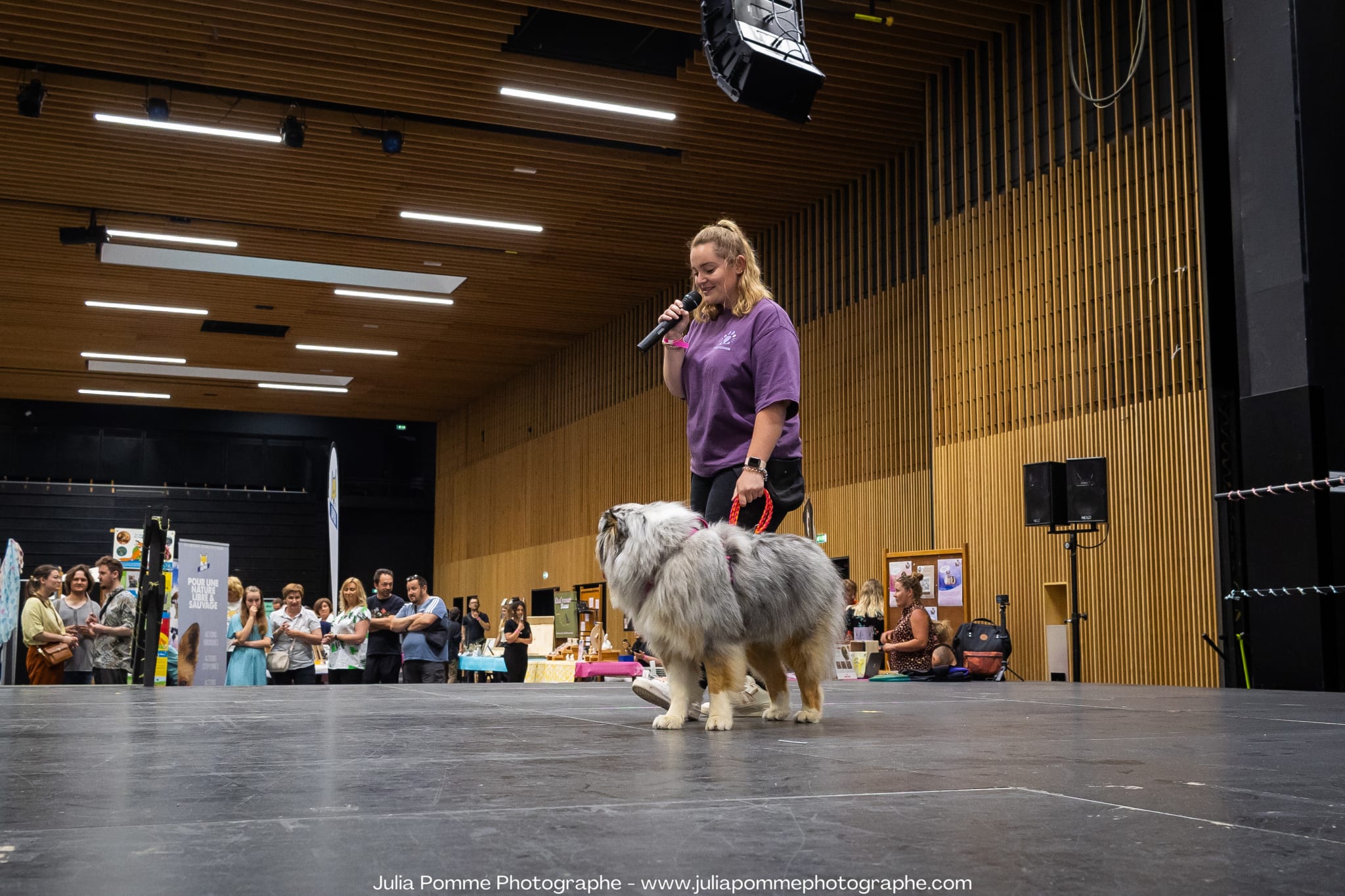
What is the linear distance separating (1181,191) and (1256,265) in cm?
131

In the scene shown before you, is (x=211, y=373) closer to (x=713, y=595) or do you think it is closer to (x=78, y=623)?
(x=78, y=623)

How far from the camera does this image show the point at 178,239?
578 inches

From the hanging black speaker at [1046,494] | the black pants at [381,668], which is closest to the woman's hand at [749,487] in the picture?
the hanging black speaker at [1046,494]

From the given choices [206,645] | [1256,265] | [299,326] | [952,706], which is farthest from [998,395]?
[299,326]

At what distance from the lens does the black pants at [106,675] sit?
9.15m

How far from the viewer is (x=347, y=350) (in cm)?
1984

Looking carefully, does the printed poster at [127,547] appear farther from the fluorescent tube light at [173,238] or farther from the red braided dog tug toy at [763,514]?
the red braided dog tug toy at [763,514]

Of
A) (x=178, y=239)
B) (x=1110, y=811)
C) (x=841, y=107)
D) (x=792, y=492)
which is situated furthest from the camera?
(x=178, y=239)

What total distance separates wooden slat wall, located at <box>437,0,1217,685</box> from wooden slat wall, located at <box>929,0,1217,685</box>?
2cm

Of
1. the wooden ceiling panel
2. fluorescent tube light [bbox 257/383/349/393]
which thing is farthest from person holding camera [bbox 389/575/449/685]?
fluorescent tube light [bbox 257/383/349/393]

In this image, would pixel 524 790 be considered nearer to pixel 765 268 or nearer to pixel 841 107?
pixel 841 107

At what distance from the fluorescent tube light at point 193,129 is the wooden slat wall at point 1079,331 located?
253 inches

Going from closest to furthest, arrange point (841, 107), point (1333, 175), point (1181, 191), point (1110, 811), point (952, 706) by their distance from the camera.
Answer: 1. point (1110, 811)
2. point (952, 706)
3. point (1333, 175)
4. point (1181, 191)
5. point (841, 107)

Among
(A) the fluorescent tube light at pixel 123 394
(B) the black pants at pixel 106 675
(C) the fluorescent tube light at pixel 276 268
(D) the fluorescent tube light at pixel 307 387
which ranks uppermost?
(C) the fluorescent tube light at pixel 276 268
